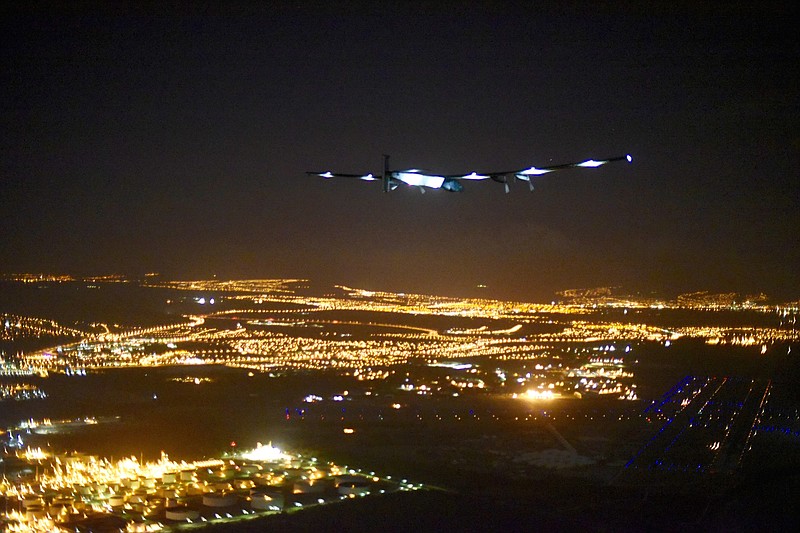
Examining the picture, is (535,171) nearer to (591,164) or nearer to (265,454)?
(591,164)

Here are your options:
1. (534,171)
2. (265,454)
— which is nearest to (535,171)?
(534,171)

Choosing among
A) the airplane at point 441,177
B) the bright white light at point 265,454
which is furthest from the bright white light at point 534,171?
the bright white light at point 265,454

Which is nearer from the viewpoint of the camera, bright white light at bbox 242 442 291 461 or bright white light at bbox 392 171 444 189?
bright white light at bbox 392 171 444 189

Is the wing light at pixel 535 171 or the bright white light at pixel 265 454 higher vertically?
the wing light at pixel 535 171

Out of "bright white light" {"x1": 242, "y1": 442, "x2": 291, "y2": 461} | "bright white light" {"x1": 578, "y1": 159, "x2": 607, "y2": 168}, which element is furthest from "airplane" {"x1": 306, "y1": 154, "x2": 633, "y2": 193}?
"bright white light" {"x1": 242, "y1": 442, "x2": 291, "y2": 461}

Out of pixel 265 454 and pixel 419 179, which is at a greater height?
pixel 419 179

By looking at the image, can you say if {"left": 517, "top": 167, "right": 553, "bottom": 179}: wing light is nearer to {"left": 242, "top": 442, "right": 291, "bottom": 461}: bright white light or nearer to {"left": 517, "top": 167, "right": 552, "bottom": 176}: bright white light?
{"left": 517, "top": 167, "right": 552, "bottom": 176}: bright white light

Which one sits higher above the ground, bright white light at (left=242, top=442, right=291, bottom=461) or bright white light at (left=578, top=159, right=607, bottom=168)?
bright white light at (left=578, top=159, right=607, bottom=168)

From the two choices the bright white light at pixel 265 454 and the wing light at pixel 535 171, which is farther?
the bright white light at pixel 265 454

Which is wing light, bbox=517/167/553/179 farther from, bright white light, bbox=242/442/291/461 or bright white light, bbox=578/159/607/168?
bright white light, bbox=242/442/291/461

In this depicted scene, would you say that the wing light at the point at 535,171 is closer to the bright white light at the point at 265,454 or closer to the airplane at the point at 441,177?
the airplane at the point at 441,177
